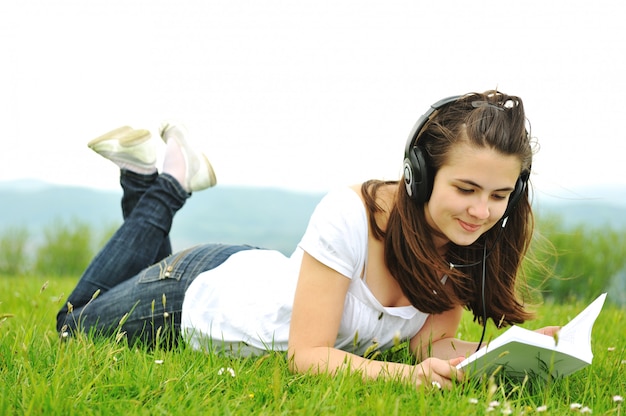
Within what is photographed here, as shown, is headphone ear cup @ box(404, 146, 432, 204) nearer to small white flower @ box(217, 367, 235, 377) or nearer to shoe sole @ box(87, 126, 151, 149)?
small white flower @ box(217, 367, 235, 377)

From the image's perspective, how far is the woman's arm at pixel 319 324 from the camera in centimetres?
273

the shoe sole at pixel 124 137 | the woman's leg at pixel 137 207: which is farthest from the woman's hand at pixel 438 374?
the shoe sole at pixel 124 137

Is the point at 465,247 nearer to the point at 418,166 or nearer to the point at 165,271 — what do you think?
the point at 418,166

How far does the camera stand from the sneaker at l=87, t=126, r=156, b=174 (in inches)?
165

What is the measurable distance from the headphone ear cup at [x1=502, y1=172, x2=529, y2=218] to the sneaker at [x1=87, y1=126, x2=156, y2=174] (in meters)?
2.27

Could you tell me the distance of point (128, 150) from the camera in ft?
13.8

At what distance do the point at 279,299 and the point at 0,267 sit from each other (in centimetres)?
720

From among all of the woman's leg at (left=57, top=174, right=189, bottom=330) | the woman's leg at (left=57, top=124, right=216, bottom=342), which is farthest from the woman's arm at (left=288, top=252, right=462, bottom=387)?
the woman's leg at (left=57, top=174, right=189, bottom=330)

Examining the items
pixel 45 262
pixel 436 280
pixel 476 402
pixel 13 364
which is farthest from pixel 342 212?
pixel 45 262

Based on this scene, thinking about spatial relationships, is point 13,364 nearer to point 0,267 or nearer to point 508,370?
point 508,370

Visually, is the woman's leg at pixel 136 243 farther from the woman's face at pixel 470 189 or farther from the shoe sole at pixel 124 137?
the woman's face at pixel 470 189

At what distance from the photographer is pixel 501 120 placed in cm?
277

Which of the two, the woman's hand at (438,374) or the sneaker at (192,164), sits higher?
the sneaker at (192,164)

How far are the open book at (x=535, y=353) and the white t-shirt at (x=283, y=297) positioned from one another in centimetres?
54
